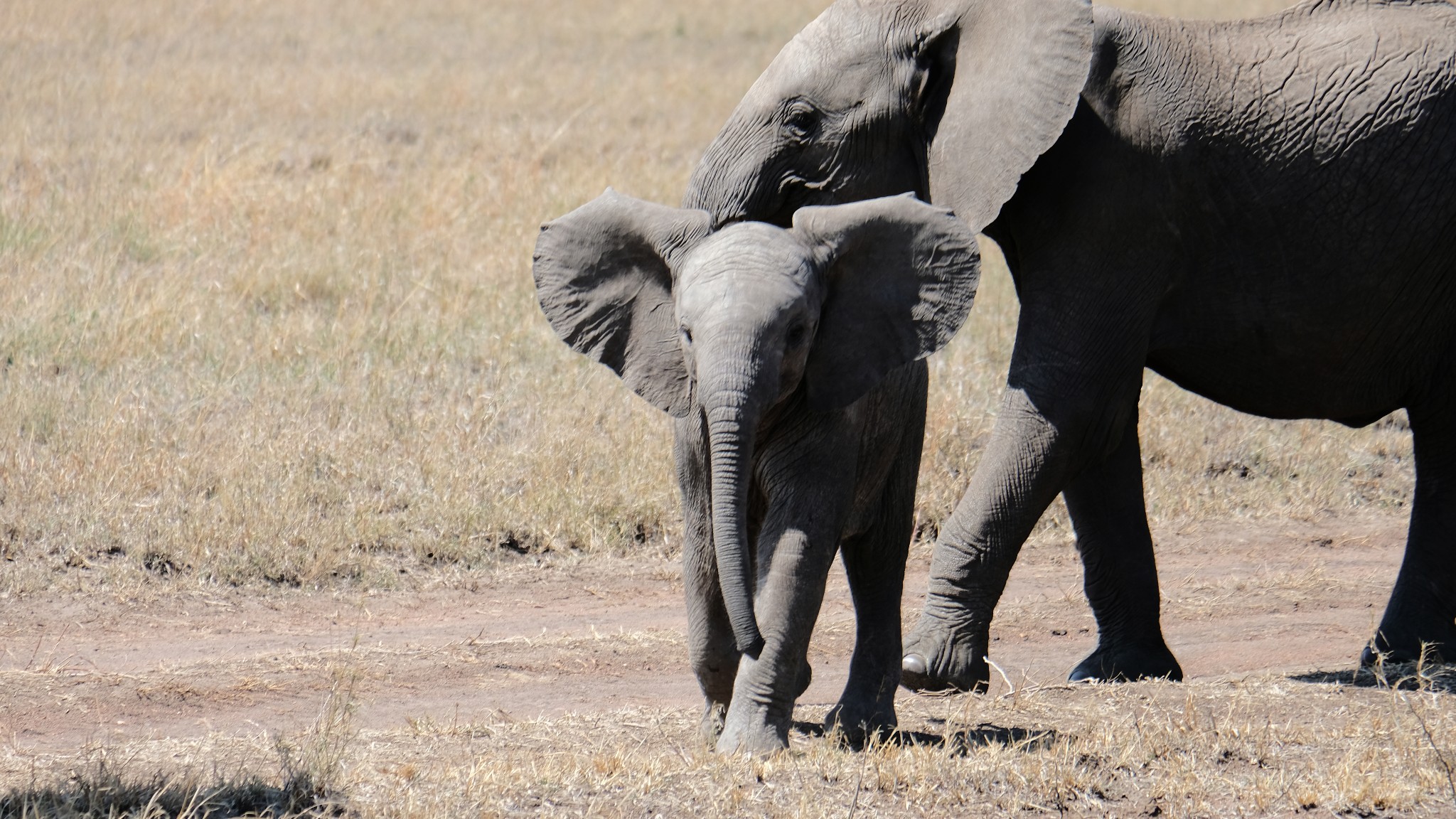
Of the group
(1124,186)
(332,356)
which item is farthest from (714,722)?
(332,356)

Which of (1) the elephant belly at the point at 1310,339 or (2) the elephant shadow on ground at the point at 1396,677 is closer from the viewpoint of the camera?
(1) the elephant belly at the point at 1310,339

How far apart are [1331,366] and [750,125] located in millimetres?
2373

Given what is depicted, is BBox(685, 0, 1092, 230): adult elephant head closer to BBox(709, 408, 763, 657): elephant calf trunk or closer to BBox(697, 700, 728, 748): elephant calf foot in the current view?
BBox(709, 408, 763, 657): elephant calf trunk

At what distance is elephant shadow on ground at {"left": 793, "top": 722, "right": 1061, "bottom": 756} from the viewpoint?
5.49 m

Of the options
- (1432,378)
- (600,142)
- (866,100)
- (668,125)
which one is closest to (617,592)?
(866,100)

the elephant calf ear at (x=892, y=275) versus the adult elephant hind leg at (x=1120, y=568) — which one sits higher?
the elephant calf ear at (x=892, y=275)

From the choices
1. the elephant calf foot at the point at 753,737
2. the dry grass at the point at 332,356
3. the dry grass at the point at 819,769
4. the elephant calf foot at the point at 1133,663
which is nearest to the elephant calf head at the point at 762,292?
the elephant calf foot at the point at 753,737

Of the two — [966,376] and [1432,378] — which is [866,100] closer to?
[1432,378]

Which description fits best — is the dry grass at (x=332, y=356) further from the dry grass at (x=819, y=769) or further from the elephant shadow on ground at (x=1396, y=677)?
the elephant shadow on ground at (x=1396, y=677)

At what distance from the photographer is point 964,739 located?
222 inches

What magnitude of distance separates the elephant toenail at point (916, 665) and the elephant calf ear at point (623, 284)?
1.38m

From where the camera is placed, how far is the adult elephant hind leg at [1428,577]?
22.6ft

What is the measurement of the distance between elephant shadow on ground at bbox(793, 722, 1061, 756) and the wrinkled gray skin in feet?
0.66

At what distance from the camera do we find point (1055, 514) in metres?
9.77
